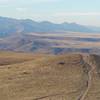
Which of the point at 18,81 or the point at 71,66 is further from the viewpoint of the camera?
the point at 71,66

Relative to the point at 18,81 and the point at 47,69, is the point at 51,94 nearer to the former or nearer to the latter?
the point at 18,81

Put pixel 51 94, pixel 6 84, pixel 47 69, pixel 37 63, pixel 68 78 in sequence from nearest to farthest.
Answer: pixel 51 94, pixel 6 84, pixel 68 78, pixel 47 69, pixel 37 63

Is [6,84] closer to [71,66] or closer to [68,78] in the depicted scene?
[68,78]

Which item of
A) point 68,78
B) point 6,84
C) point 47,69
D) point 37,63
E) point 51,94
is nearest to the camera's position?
point 51,94

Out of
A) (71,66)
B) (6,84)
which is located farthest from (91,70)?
(6,84)

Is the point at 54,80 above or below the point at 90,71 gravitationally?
below

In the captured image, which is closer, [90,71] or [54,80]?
[54,80]
